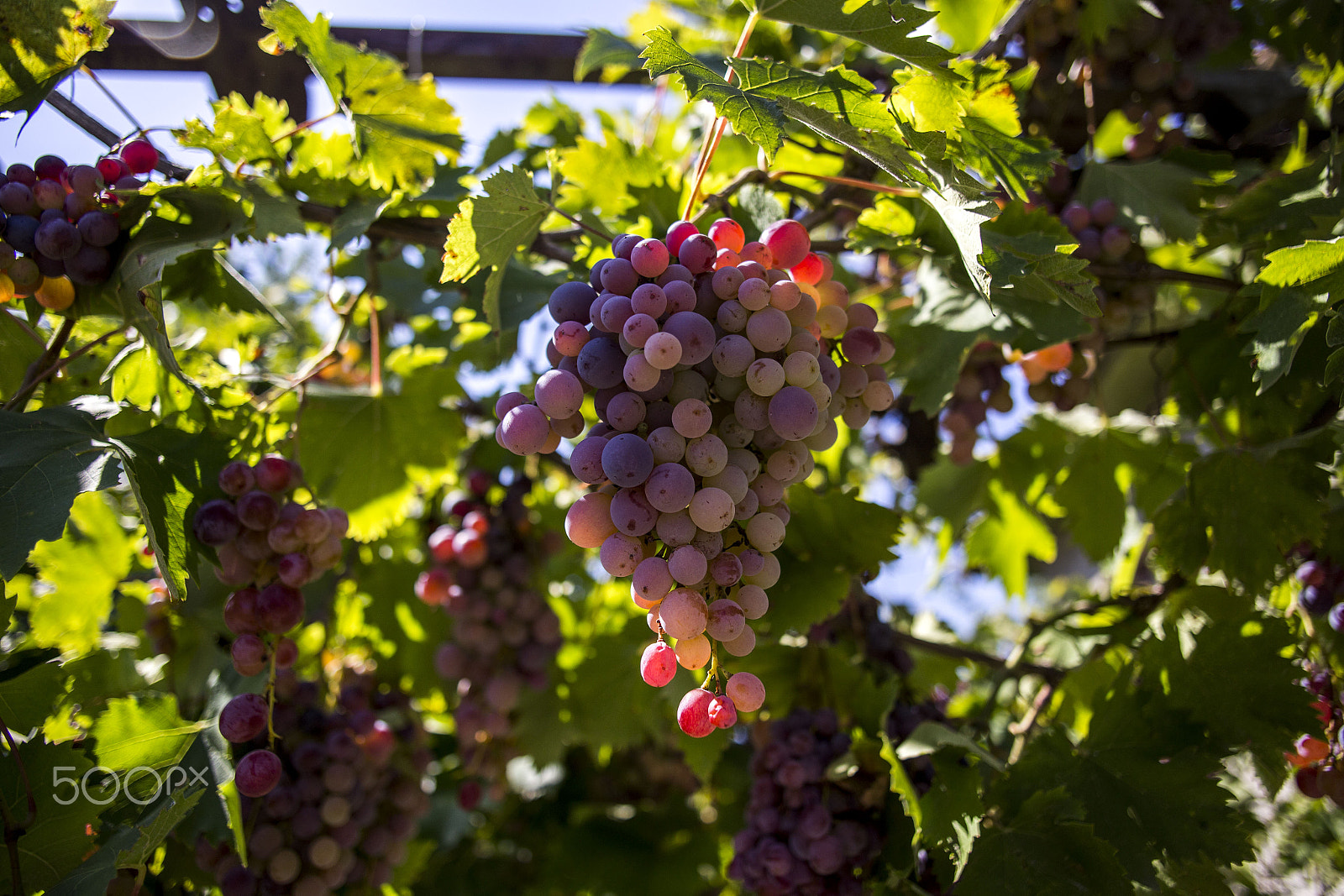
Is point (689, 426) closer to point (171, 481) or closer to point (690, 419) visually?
point (690, 419)

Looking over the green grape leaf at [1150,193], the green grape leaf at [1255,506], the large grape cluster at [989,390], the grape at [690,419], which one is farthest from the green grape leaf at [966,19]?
the grape at [690,419]

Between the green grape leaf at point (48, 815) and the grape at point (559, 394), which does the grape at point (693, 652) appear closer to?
the grape at point (559, 394)

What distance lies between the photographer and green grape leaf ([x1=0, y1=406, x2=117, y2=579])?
0.75 m

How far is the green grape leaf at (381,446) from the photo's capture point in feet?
4.44

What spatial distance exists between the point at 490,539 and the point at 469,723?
363 millimetres

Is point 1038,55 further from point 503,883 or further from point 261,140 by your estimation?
point 503,883

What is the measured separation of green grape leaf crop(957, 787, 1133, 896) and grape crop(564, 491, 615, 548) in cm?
66

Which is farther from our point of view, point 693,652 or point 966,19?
point 966,19

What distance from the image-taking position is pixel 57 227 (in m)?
0.89

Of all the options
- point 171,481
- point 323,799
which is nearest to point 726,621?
point 171,481

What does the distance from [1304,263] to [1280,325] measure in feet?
0.28

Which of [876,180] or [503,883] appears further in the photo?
[503,883]

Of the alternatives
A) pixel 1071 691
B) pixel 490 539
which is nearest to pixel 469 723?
pixel 490 539

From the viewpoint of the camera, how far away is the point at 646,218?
40.4 inches
